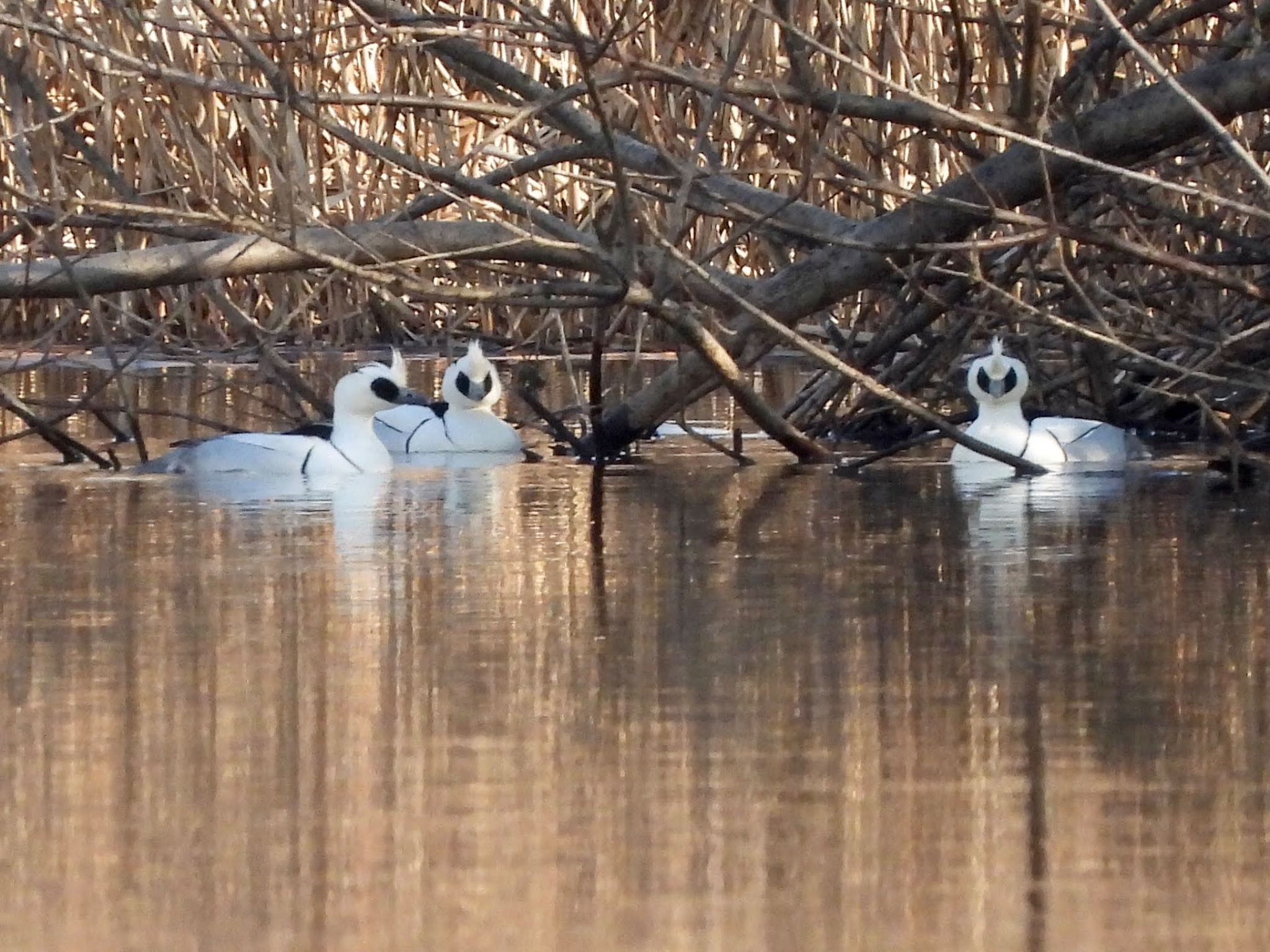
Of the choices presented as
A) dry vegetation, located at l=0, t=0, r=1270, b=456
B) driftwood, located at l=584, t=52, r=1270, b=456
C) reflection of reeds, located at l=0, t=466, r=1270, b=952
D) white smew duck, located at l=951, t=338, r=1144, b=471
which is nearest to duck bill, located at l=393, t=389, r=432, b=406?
dry vegetation, located at l=0, t=0, r=1270, b=456

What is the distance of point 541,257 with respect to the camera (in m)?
7.11

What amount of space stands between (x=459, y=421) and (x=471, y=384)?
341mm

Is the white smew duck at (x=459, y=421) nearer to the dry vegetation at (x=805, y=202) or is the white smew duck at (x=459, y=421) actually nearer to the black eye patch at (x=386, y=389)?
the black eye patch at (x=386, y=389)

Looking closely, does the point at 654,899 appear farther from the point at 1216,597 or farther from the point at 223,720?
the point at 1216,597

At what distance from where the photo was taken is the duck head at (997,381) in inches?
328

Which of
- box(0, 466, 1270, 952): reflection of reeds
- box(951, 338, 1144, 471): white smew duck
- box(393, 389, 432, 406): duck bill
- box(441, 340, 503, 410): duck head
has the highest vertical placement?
box(441, 340, 503, 410): duck head

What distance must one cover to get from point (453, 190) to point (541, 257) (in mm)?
383

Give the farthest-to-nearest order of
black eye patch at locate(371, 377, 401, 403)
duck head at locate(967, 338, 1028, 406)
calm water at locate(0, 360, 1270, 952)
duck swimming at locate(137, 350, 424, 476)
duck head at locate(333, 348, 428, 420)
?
black eye patch at locate(371, 377, 401, 403) → duck head at locate(333, 348, 428, 420) → duck head at locate(967, 338, 1028, 406) → duck swimming at locate(137, 350, 424, 476) → calm water at locate(0, 360, 1270, 952)

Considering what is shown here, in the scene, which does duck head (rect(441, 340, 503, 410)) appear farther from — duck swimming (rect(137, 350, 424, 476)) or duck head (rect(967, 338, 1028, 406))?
duck head (rect(967, 338, 1028, 406))

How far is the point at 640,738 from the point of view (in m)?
3.66

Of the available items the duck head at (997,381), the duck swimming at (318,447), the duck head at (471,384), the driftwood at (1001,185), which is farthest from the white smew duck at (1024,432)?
the duck head at (471,384)

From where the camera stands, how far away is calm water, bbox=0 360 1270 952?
9.21 feet

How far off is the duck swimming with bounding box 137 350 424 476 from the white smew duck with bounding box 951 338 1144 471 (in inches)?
71.3

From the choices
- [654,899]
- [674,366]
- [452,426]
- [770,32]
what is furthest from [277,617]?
[770,32]
